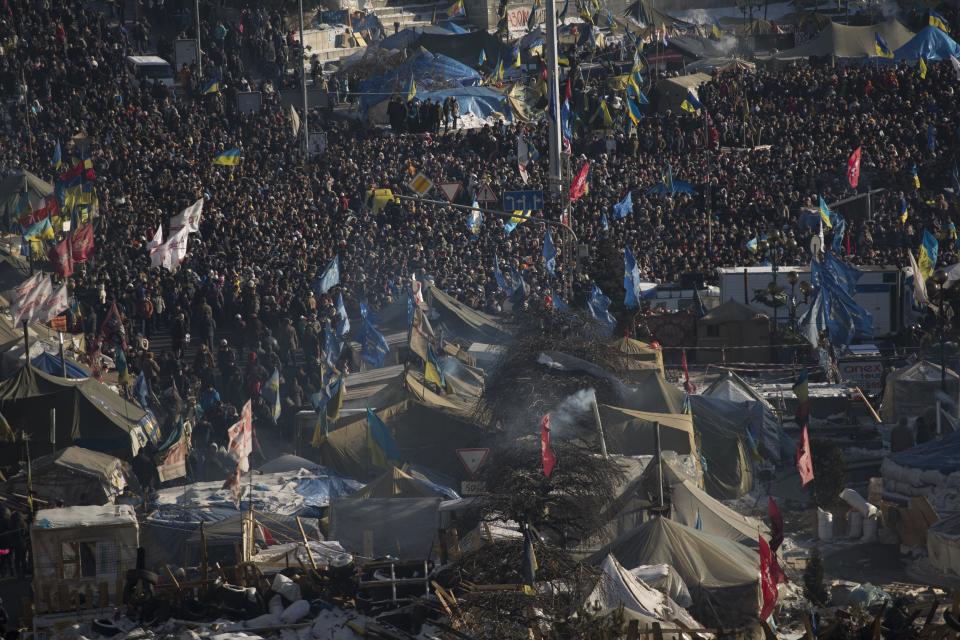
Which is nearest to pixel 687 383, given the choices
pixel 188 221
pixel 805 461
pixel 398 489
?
pixel 805 461

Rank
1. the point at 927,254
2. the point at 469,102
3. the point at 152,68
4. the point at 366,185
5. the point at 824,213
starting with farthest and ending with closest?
the point at 152,68, the point at 469,102, the point at 366,185, the point at 824,213, the point at 927,254

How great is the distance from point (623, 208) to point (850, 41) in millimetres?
16196

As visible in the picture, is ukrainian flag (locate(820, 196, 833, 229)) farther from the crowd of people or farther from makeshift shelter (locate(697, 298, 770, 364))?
makeshift shelter (locate(697, 298, 770, 364))

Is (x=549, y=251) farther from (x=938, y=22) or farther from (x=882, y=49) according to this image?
(x=938, y=22)

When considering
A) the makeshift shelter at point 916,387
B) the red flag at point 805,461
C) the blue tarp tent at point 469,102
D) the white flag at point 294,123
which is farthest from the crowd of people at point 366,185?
the red flag at point 805,461

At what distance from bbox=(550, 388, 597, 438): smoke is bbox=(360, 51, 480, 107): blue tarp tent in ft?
99.7

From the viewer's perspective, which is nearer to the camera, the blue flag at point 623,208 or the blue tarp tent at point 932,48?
the blue flag at point 623,208

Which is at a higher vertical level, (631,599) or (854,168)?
(631,599)

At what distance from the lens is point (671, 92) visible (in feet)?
189

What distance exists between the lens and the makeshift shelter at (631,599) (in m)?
21.1

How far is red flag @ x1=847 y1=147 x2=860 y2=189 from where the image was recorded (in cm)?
4669

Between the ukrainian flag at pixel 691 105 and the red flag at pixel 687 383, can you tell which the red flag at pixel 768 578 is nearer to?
the red flag at pixel 687 383

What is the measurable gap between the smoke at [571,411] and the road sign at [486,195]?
14.1 meters

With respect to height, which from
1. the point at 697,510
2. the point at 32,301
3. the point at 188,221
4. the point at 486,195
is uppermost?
the point at 32,301
